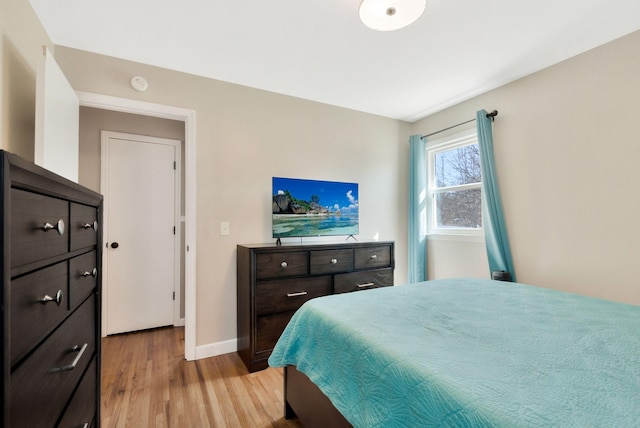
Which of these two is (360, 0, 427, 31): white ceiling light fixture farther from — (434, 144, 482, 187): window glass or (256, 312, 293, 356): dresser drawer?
(256, 312, 293, 356): dresser drawer

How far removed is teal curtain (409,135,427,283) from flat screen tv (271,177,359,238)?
0.82 m

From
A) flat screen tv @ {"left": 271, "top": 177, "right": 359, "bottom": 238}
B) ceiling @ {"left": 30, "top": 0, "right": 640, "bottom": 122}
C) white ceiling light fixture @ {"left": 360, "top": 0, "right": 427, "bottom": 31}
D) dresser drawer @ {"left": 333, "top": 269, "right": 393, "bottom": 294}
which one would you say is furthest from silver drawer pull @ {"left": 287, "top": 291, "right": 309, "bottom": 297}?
white ceiling light fixture @ {"left": 360, "top": 0, "right": 427, "bottom": 31}

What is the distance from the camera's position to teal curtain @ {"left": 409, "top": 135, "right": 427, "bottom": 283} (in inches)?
137

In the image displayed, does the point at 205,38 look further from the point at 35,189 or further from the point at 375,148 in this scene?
the point at 375,148

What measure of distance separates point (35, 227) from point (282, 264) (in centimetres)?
180

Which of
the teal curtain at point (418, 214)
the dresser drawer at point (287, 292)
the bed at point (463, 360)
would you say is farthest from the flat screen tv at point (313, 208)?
the bed at point (463, 360)

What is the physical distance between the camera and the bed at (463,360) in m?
0.72

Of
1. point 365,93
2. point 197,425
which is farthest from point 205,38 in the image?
point 197,425

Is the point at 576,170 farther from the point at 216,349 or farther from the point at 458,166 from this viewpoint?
the point at 216,349

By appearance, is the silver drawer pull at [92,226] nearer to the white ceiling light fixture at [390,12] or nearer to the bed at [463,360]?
the bed at [463,360]

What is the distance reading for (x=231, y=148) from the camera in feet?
8.87

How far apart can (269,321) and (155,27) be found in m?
2.31

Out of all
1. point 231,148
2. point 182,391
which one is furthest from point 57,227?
point 231,148

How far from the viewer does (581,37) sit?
2.05 metres
